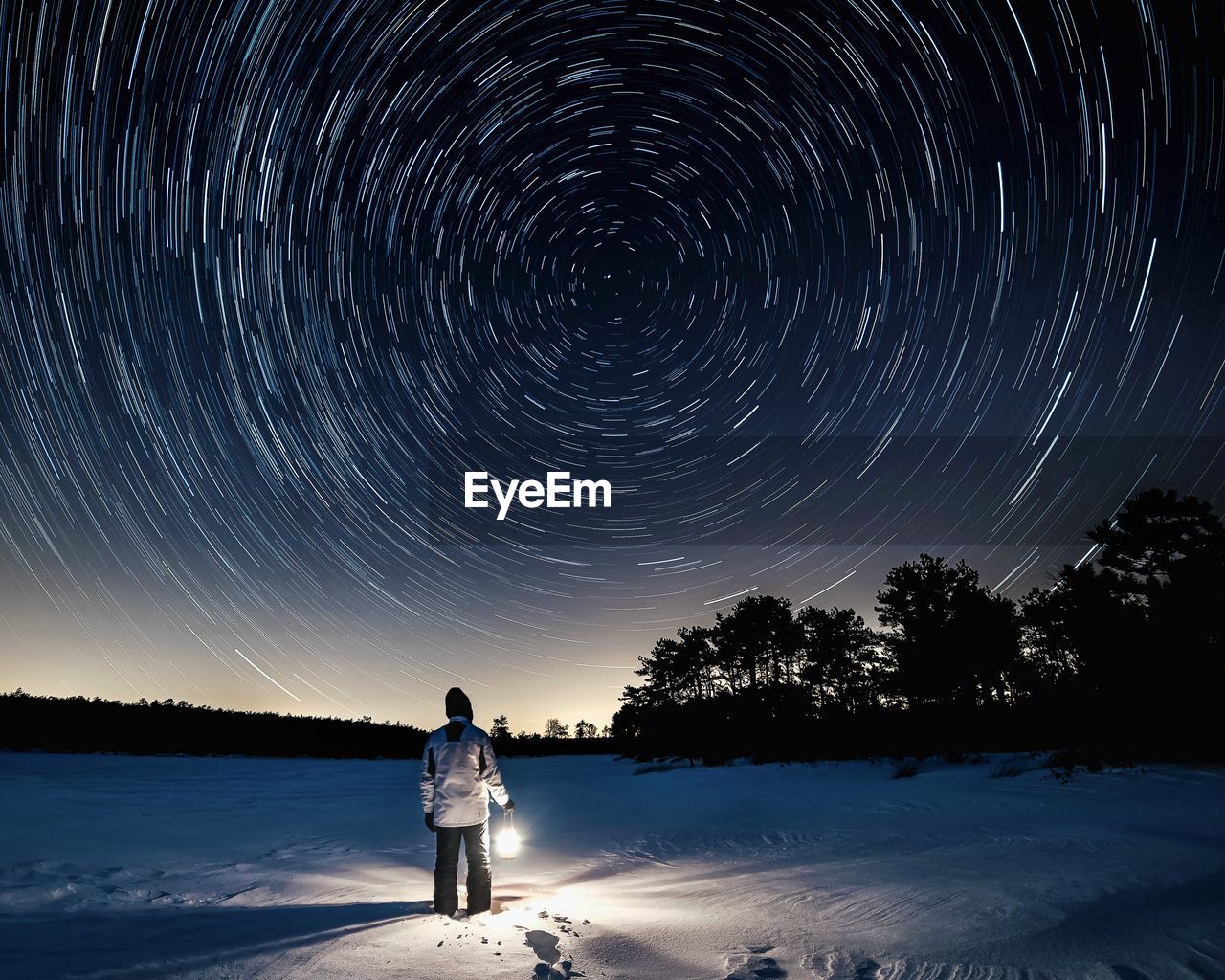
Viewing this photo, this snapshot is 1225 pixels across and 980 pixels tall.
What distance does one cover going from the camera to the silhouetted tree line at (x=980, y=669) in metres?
15.1

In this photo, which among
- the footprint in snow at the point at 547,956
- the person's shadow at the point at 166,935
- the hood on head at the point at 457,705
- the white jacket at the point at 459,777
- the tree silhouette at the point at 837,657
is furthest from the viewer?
the tree silhouette at the point at 837,657

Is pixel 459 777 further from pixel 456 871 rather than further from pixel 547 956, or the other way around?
pixel 547 956

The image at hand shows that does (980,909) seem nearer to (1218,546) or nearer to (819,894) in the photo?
(819,894)

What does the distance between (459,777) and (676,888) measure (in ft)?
9.71

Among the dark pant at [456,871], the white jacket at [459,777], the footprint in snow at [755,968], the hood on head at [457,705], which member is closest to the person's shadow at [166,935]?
the dark pant at [456,871]

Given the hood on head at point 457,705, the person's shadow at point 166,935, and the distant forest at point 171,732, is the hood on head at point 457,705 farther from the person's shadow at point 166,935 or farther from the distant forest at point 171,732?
the distant forest at point 171,732

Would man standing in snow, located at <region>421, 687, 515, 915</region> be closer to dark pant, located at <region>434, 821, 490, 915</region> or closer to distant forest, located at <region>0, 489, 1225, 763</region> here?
dark pant, located at <region>434, 821, 490, 915</region>

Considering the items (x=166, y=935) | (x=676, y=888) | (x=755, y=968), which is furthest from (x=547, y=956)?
(x=676, y=888)

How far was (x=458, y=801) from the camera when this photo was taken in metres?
5.83

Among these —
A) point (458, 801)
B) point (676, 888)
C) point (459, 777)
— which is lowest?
point (676, 888)

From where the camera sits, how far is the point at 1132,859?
6.46 meters

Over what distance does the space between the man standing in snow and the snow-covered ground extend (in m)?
0.33

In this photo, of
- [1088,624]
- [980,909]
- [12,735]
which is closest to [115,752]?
[12,735]

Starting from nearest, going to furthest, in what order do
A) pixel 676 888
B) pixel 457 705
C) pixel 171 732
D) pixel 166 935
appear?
1. pixel 166 935
2. pixel 457 705
3. pixel 676 888
4. pixel 171 732
